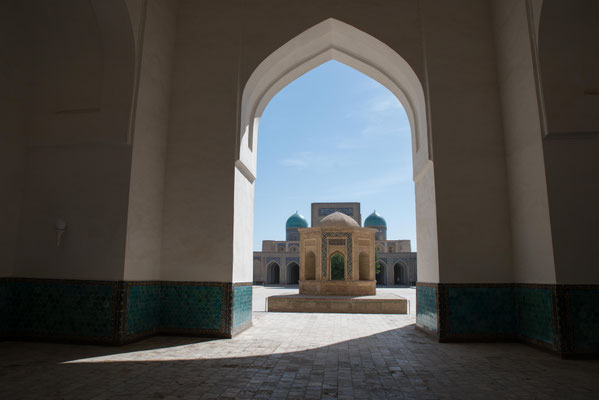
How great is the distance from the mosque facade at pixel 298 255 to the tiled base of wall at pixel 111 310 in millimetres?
21370

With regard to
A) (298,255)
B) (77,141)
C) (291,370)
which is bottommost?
(291,370)

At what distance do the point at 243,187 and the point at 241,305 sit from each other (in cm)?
164

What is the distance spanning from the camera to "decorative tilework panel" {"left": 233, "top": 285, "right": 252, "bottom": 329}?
17.3ft

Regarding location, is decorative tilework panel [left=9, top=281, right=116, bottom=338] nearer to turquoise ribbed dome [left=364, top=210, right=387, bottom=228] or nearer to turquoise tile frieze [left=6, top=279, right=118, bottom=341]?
turquoise tile frieze [left=6, top=279, right=118, bottom=341]

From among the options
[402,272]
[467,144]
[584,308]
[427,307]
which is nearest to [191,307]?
[427,307]

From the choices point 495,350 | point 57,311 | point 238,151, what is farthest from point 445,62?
point 57,311

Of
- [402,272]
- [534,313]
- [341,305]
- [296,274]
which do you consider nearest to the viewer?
[534,313]

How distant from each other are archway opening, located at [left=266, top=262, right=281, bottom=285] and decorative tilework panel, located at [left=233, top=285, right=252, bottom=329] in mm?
22981

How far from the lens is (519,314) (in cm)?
486

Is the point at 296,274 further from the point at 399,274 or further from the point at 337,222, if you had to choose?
the point at 337,222

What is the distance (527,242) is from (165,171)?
15.1 feet

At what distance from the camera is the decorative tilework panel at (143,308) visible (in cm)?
470

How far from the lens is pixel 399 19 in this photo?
19.2ft

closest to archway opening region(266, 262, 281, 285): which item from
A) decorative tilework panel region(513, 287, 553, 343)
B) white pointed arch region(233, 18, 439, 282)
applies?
white pointed arch region(233, 18, 439, 282)
